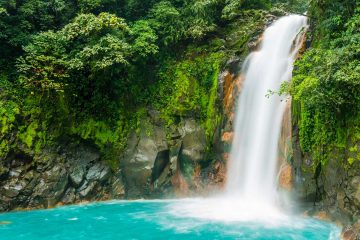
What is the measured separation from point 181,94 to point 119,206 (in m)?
4.76

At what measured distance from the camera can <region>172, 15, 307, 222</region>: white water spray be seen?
1093cm

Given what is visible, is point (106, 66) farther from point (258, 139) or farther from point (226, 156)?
point (258, 139)

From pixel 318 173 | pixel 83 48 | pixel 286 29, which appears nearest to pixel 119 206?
pixel 83 48

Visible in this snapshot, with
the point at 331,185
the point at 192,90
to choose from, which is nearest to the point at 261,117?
the point at 192,90

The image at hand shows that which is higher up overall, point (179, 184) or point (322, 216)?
point (179, 184)

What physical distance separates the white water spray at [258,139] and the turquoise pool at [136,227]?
2.57 feet

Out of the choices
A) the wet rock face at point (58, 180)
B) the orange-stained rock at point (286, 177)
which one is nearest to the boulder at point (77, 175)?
the wet rock face at point (58, 180)

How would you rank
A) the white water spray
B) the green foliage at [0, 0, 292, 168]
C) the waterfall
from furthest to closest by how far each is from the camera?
the green foliage at [0, 0, 292, 168] < the waterfall < the white water spray

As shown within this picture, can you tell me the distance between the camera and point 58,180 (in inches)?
468

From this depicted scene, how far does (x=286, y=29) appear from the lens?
13258mm

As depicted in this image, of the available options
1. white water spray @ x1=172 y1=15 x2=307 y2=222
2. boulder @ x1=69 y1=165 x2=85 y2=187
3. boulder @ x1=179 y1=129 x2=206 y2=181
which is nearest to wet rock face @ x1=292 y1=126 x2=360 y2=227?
white water spray @ x1=172 y1=15 x2=307 y2=222

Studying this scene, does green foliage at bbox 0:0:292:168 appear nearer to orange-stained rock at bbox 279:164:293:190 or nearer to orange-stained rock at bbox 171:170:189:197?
orange-stained rock at bbox 171:170:189:197

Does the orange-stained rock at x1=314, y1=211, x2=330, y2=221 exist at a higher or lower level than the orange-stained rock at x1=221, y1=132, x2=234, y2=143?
lower

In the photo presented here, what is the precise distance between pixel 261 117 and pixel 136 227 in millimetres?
5551
